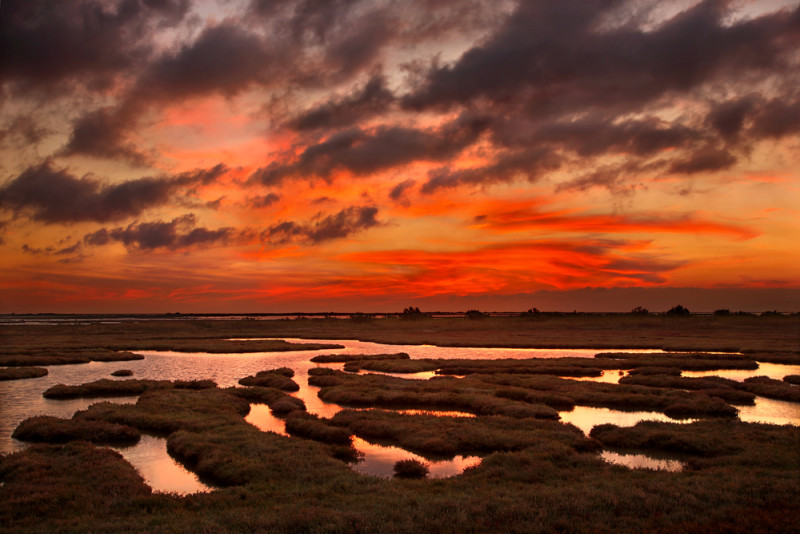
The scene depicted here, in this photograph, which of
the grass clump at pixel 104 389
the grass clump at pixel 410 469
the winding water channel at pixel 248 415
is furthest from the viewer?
the grass clump at pixel 104 389

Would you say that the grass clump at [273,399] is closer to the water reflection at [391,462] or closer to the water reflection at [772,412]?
the water reflection at [391,462]

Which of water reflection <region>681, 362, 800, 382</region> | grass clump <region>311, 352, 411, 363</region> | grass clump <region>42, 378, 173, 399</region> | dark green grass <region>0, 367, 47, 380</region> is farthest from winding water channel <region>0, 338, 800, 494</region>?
grass clump <region>311, 352, 411, 363</region>

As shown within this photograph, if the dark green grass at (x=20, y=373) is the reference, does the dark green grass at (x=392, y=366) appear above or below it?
above

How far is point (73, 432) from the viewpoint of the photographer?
30672 mm

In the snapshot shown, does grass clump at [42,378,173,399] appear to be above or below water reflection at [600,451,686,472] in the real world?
below

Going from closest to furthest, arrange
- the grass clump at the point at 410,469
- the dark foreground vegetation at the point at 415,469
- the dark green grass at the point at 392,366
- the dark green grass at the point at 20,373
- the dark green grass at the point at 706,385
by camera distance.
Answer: the dark foreground vegetation at the point at 415,469 < the grass clump at the point at 410,469 < the dark green grass at the point at 706,385 < the dark green grass at the point at 20,373 < the dark green grass at the point at 392,366

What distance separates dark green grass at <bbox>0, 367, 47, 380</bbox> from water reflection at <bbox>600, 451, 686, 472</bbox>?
61.0 metres

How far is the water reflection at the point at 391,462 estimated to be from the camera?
24500mm

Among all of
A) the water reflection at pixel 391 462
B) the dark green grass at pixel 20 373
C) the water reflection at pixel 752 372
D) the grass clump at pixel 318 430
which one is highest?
the water reflection at pixel 752 372

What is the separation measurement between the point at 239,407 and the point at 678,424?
30704 millimetres

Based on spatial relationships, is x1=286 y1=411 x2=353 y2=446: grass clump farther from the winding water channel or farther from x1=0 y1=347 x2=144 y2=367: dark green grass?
x1=0 y1=347 x2=144 y2=367: dark green grass

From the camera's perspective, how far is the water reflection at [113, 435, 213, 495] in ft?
74.6

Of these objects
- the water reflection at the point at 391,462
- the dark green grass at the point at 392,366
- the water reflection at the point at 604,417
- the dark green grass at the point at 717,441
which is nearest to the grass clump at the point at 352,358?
the dark green grass at the point at 392,366

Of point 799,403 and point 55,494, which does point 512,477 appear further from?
point 799,403
